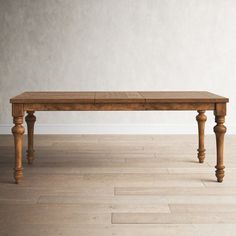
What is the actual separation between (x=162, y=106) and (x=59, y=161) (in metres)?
1.13

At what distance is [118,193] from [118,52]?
8.14 feet

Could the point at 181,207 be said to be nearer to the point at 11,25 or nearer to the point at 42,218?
the point at 42,218

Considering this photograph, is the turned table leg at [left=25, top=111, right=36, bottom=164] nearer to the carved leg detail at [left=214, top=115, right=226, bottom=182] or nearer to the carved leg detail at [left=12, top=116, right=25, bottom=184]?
the carved leg detail at [left=12, top=116, right=25, bottom=184]

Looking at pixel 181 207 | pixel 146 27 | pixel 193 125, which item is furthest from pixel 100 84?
pixel 181 207

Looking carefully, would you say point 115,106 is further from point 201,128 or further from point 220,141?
point 201,128

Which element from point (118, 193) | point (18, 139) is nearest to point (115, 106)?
point (118, 193)

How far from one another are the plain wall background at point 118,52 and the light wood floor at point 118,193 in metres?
0.80

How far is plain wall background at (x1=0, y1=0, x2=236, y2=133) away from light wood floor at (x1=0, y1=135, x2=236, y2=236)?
796 millimetres

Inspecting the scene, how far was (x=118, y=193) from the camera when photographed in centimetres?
257

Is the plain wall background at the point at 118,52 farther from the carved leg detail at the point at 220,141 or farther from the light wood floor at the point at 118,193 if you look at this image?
the carved leg detail at the point at 220,141

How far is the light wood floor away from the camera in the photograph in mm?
2039

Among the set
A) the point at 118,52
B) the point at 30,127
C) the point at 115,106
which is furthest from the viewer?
the point at 118,52

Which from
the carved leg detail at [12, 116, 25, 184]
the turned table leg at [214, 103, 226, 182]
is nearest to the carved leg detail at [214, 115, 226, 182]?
the turned table leg at [214, 103, 226, 182]

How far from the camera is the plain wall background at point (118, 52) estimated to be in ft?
15.3
